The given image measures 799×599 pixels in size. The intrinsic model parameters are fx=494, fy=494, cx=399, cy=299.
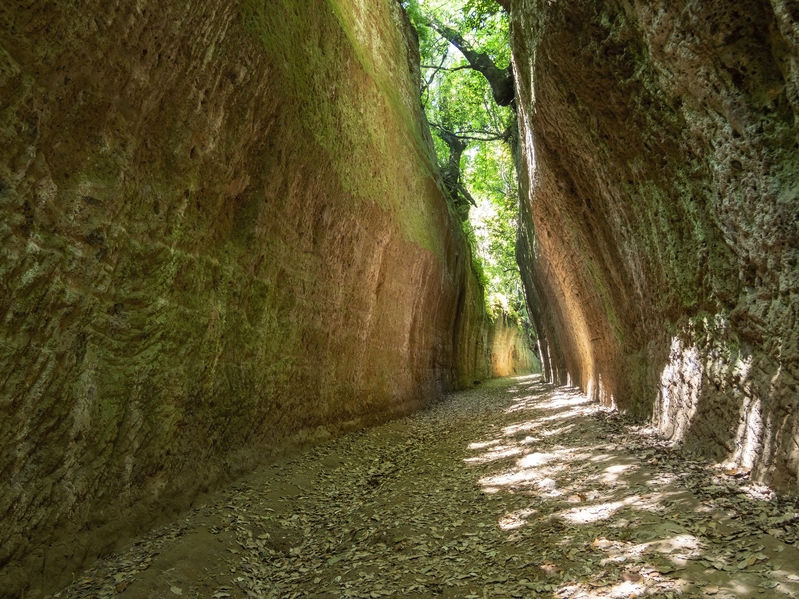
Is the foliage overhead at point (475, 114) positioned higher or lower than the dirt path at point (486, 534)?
higher

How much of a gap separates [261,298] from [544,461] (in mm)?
4606

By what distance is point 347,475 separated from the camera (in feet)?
24.2

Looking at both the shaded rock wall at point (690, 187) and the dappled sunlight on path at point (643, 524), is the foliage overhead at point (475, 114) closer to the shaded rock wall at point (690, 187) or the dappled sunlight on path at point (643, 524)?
the shaded rock wall at point (690, 187)

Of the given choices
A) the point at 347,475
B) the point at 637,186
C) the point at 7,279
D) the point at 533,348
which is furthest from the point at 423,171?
the point at 533,348

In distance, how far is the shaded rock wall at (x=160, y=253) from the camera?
367 cm

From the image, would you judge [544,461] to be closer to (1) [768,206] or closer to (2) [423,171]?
(1) [768,206]

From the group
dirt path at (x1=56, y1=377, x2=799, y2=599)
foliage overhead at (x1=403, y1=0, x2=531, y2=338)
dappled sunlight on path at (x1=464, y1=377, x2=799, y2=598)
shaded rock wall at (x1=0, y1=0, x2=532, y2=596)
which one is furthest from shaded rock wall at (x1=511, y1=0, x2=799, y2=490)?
foliage overhead at (x1=403, y1=0, x2=531, y2=338)

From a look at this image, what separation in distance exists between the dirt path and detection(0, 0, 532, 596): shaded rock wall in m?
0.64

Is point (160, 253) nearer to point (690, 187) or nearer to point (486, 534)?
point (486, 534)

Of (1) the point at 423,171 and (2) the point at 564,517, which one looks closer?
(2) the point at 564,517

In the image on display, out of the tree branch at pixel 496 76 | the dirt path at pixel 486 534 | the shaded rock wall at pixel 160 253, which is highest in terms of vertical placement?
the tree branch at pixel 496 76

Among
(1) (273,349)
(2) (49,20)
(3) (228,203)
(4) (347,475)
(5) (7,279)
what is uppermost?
(2) (49,20)

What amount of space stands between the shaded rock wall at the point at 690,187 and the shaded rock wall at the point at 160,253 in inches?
159

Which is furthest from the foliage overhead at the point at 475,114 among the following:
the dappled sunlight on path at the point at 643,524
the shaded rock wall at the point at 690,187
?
the dappled sunlight on path at the point at 643,524
